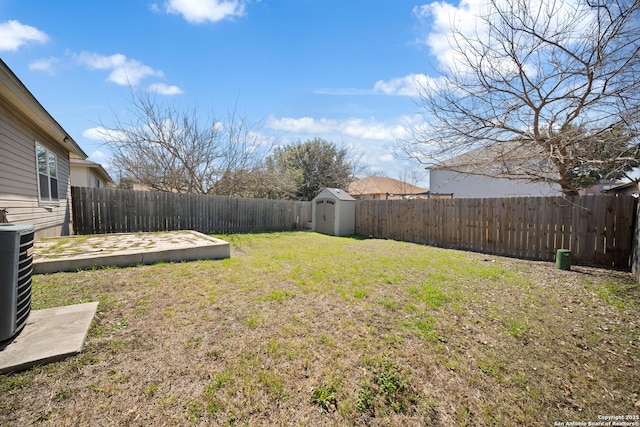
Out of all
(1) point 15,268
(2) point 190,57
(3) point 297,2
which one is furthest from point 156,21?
(1) point 15,268

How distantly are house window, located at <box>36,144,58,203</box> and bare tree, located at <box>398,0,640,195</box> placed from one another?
28.4ft

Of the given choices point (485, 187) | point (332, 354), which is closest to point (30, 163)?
point (332, 354)

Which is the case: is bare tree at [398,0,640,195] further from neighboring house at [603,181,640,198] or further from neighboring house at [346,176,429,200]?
neighboring house at [346,176,429,200]

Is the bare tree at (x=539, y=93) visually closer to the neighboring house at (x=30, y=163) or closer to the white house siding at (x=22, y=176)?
the neighboring house at (x=30, y=163)

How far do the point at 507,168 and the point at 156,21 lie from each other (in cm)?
972

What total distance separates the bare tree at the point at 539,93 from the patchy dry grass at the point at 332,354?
9.07 feet

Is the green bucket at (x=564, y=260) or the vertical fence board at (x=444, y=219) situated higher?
the vertical fence board at (x=444, y=219)

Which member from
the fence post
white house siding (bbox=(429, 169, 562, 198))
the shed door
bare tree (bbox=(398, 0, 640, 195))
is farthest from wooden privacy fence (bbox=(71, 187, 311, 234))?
the fence post

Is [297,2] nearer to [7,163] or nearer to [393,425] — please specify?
[7,163]

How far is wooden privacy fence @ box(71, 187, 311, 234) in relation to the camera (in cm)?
810

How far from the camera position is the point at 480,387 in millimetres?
1978

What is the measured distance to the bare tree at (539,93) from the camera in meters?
4.34

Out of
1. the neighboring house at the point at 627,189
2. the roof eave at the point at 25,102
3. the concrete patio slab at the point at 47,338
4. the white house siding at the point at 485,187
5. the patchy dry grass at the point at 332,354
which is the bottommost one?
the patchy dry grass at the point at 332,354

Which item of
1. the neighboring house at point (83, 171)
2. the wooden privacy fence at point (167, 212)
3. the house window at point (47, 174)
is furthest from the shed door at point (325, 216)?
the neighboring house at point (83, 171)
